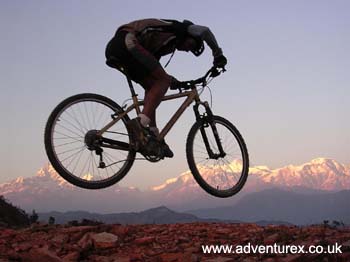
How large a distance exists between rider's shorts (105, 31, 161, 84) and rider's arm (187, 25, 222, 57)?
813 mm

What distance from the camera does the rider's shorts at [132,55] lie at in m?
8.59

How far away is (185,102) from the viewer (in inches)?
380

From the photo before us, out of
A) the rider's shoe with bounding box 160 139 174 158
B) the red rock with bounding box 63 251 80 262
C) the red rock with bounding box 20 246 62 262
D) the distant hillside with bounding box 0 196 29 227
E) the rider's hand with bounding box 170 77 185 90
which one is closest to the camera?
the red rock with bounding box 20 246 62 262

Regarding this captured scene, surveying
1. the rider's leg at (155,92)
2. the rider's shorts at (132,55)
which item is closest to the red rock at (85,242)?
the rider's leg at (155,92)

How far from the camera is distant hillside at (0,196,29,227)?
1662cm

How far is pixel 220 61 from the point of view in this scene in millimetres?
9305

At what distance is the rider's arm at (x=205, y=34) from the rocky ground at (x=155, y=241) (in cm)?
320

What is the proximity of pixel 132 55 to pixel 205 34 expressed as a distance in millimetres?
1328

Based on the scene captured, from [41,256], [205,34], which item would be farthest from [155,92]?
[41,256]

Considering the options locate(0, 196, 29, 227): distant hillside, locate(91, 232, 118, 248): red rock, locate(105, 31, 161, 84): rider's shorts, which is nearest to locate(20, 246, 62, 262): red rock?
locate(91, 232, 118, 248): red rock

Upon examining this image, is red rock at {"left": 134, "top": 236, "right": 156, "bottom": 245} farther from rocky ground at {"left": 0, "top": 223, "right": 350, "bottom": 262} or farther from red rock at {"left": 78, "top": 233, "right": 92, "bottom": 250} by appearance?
red rock at {"left": 78, "top": 233, "right": 92, "bottom": 250}

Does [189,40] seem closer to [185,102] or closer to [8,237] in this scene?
[185,102]

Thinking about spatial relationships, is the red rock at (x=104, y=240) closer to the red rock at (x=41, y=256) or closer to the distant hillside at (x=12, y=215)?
the red rock at (x=41, y=256)

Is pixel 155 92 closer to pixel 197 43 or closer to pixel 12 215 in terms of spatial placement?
pixel 197 43
